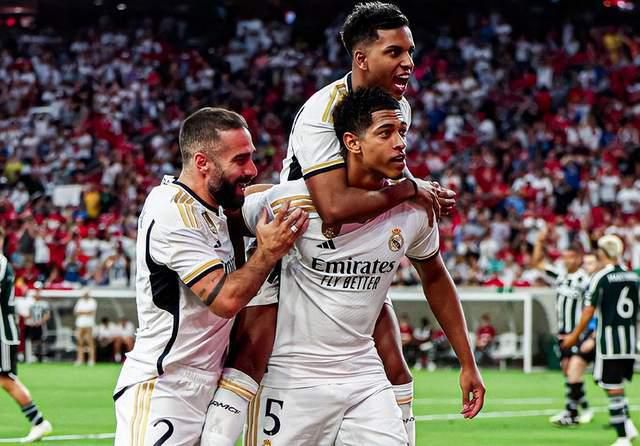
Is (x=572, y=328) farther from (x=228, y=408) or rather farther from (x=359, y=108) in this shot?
(x=228, y=408)

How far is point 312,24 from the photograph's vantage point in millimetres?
35281

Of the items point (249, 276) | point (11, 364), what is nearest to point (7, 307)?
point (11, 364)

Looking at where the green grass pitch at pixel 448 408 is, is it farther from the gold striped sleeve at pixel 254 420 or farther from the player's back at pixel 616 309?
the gold striped sleeve at pixel 254 420

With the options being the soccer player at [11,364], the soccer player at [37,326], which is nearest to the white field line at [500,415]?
the soccer player at [11,364]

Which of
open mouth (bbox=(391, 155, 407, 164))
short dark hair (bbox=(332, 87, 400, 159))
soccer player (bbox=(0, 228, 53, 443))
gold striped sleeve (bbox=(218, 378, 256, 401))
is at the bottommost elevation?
soccer player (bbox=(0, 228, 53, 443))

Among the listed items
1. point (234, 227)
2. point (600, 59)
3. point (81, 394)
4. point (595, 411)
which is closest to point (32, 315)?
point (81, 394)

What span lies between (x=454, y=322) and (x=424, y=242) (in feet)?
1.50

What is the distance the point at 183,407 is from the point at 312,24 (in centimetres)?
3085

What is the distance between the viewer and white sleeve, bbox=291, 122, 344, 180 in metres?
5.36

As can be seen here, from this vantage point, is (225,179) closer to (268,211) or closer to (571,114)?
(268,211)

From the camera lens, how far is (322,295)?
535 cm

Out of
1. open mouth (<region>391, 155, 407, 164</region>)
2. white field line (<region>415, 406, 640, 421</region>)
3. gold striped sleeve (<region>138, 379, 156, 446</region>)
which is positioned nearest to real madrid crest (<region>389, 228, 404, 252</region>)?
open mouth (<region>391, 155, 407, 164</region>)

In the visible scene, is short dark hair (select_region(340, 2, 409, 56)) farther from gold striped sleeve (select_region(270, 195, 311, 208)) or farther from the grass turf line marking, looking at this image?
the grass turf line marking

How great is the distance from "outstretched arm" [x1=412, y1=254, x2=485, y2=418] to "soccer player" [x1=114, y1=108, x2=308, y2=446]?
→ 88cm
